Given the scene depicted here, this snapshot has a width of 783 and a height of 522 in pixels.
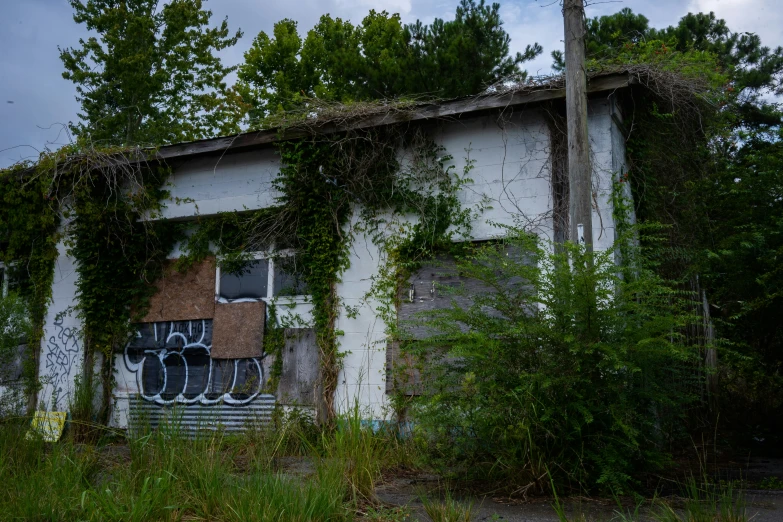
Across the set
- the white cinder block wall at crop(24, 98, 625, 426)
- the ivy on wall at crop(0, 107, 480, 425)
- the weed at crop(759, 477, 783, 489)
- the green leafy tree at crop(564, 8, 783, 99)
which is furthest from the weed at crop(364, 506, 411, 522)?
the green leafy tree at crop(564, 8, 783, 99)

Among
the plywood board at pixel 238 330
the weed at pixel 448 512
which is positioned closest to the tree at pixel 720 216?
the weed at pixel 448 512

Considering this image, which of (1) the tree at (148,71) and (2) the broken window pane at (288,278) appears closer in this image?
(2) the broken window pane at (288,278)

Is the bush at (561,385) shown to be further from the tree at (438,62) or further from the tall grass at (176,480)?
the tree at (438,62)

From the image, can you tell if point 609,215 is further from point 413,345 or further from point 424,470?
point 424,470

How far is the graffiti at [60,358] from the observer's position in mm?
10492

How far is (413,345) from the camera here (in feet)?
20.5

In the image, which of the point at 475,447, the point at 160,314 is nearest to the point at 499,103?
the point at 475,447

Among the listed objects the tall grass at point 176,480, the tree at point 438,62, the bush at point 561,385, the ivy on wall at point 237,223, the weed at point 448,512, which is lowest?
the weed at point 448,512

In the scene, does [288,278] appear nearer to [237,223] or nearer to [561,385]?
[237,223]

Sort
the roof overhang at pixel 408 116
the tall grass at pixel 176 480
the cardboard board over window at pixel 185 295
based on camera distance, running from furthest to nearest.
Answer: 1. the cardboard board over window at pixel 185 295
2. the roof overhang at pixel 408 116
3. the tall grass at pixel 176 480

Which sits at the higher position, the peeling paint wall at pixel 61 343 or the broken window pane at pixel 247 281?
the broken window pane at pixel 247 281

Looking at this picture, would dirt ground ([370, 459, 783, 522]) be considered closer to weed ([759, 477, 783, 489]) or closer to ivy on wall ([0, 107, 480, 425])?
weed ([759, 477, 783, 489])

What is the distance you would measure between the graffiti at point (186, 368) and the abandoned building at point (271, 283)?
0.06ft

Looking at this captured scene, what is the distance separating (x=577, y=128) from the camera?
6.81 meters
